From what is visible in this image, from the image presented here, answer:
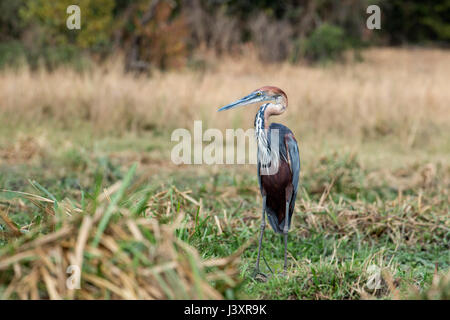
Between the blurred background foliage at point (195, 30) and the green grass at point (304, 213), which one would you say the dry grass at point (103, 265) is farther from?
the blurred background foliage at point (195, 30)

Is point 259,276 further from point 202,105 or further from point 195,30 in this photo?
point 195,30

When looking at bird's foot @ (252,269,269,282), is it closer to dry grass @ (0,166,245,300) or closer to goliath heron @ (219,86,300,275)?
goliath heron @ (219,86,300,275)

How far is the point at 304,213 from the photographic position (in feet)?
12.7

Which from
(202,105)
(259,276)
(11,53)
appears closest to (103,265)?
(259,276)

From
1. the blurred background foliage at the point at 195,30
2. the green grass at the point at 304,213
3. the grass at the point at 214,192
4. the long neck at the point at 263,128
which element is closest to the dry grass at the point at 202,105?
the grass at the point at 214,192

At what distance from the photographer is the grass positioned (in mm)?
1846

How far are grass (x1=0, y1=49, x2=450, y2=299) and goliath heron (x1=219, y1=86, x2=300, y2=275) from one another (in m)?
0.36

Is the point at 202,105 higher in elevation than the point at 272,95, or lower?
higher

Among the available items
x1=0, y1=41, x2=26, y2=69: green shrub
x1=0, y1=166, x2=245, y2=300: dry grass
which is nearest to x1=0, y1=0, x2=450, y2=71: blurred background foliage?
x1=0, y1=41, x2=26, y2=69: green shrub

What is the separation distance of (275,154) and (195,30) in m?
13.5

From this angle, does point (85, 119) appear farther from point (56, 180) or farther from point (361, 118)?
point (361, 118)

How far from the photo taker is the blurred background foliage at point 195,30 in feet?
35.9

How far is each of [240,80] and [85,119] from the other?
282 centimetres

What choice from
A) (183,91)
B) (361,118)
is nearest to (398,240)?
(361,118)
